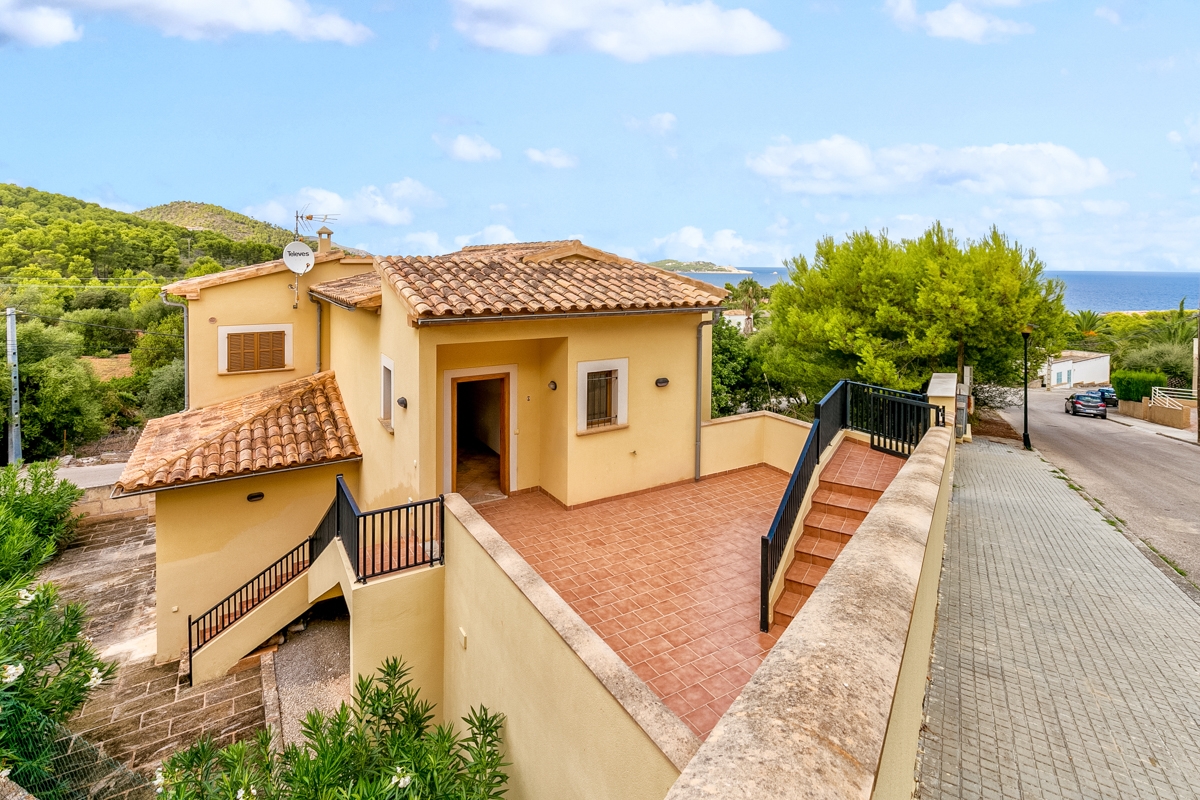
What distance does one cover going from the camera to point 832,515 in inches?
298

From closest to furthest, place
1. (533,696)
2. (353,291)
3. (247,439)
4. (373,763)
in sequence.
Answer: (533,696) < (373,763) < (353,291) < (247,439)

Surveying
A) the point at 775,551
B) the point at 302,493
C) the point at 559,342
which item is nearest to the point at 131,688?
the point at 302,493

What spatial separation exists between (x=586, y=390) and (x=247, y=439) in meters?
6.99

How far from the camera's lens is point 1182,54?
33.9 meters

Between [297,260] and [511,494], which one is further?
[297,260]

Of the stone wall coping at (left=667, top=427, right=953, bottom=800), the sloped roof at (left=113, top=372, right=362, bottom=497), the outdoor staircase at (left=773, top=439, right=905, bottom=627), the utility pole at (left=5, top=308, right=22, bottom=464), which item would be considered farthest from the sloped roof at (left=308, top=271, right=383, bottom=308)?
the utility pole at (left=5, top=308, right=22, bottom=464)

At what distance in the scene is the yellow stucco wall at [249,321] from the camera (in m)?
13.7

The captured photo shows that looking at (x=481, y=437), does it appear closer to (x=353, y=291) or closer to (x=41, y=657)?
(x=353, y=291)

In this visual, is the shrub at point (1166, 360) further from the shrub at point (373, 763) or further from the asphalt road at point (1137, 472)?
the shrub at point (373, 763)

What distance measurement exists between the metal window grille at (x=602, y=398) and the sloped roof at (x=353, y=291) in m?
3.69

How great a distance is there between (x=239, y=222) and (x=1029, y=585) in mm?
79859

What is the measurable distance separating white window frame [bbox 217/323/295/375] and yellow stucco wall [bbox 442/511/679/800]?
9761 millimetres

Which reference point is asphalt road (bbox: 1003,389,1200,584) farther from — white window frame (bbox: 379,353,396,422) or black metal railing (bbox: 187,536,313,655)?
black metal railing (bbox: 187,536,313,655)

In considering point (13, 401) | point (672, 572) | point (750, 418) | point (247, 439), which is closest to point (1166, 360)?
point (750, 418)
